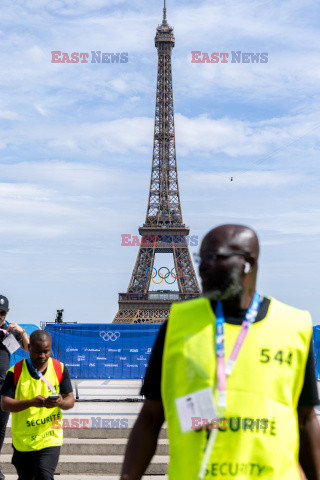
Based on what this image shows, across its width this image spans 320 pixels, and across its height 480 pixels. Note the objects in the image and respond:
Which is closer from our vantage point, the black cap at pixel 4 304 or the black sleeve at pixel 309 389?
the black sleeve at pixel 309 389

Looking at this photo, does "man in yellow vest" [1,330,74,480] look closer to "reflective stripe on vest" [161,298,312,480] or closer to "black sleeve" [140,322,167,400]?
"black sleeve" [140,322,167,400]

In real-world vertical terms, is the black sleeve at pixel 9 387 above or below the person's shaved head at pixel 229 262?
below

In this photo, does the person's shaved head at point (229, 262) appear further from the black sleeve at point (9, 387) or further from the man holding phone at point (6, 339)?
the man holding phone at point (6, 339)

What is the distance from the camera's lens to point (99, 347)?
1625 cm

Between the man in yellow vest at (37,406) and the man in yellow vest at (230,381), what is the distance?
2.90m

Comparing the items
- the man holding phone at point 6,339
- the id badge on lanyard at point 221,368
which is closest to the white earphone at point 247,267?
the id badge on lanyard at point 221,368

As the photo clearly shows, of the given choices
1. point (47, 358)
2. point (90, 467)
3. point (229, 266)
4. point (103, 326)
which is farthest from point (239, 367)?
point (103, 326)

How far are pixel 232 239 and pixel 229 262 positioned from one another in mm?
87

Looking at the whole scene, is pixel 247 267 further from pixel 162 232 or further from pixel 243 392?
pixel 162 232

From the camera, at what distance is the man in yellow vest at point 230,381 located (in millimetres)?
2002

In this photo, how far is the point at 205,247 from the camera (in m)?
2.15

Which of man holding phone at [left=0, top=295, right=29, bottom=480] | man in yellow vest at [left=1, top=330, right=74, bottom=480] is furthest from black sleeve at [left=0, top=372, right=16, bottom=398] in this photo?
man holding phone at [left=0, top=295, right=29, bottom=480]

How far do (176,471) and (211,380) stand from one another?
302 mm

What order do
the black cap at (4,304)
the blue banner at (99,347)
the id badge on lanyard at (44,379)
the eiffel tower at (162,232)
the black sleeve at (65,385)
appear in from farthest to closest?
the eiffel tower at (162,232)
the blue banner at (99,347)
the black cap at (4,304)
the black sleeve at (65,385)
the id badge on lanyard at (44,379)
